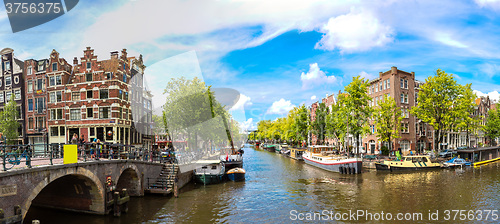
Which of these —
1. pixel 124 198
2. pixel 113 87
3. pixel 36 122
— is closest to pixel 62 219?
pixel 124 198

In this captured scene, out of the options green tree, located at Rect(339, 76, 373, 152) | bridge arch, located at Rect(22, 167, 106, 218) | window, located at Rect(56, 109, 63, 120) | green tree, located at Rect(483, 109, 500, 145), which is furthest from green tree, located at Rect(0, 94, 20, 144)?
green tree, located at Rect(483, 109, 500, 145)

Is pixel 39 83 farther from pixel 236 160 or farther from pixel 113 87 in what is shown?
pixel 236 160

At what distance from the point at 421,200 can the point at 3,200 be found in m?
29.2

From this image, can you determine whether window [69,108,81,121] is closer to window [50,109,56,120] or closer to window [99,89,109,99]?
window [50,109,56,120]

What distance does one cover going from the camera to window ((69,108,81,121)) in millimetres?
42906

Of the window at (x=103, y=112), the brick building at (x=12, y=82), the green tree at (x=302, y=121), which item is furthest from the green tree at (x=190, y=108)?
the green tree at (x=302, y=121)

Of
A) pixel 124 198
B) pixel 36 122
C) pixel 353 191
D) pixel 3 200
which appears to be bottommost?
pixel 353 191

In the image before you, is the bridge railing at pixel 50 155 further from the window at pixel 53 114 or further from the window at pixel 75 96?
the window at pixel 53 114

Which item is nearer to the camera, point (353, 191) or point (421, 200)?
point (421, 200)

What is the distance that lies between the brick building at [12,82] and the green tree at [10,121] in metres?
1.62

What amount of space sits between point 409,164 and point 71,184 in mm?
43295

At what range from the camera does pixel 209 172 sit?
3450cm

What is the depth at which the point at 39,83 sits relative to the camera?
4631 centimetres

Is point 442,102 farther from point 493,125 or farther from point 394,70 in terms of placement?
point 493,125
